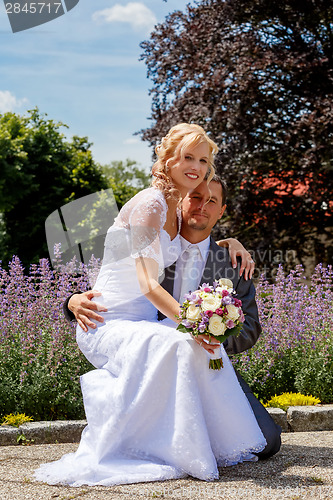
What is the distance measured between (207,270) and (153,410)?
1.01 m

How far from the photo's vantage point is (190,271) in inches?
146

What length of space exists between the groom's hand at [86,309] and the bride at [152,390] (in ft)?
0.16

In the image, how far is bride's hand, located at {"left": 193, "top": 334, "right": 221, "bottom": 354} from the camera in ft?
9.74

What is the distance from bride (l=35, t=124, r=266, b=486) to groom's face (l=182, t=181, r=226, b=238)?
244mm

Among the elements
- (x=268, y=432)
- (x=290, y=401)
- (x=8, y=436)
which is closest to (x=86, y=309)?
(x=8, y=436)

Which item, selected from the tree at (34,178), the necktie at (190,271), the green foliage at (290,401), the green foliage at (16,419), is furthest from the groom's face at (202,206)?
the tree at (34,178)

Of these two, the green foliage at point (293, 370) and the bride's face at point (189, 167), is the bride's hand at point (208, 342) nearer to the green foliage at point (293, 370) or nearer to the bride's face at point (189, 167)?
the bride's face at point (189, 167)

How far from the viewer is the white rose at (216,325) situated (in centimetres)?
292

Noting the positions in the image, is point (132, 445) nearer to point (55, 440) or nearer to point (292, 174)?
point (55, 440)

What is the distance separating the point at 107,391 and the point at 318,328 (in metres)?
2.42

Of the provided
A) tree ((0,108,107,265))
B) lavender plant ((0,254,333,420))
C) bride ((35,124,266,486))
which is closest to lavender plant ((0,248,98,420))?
lavender plant ((0,254,333,420))

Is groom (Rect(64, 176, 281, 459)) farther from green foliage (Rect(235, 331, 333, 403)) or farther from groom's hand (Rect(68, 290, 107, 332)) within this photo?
green foliage (Rect(235, 331, 333, 403))

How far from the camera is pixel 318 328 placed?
16.5 feet

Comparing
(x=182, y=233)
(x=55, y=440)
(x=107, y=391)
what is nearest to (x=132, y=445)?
(x=107, y=391)
